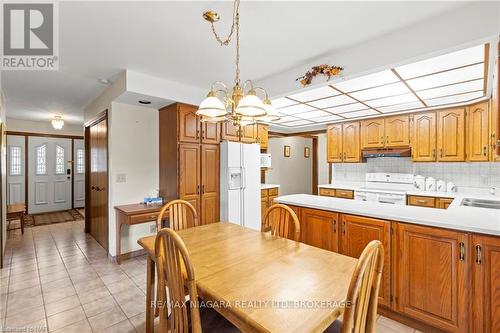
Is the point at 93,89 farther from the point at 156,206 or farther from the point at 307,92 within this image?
the point at 307,92

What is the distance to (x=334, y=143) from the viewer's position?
498 centimetres

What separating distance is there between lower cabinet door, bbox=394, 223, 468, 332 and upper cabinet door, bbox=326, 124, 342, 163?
318cm

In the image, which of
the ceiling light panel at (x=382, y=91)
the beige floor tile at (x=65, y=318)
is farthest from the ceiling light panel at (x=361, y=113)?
the beige floor tile at (x=65, y=318)

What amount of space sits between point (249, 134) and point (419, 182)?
3.03 meters

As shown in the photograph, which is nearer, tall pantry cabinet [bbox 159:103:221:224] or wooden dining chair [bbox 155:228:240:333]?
wooden dining chair [bbox 155:228:240:333]

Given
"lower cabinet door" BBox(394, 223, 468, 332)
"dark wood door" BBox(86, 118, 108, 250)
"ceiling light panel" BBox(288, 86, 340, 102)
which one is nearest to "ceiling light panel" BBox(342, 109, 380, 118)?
"ceiling light panel" BBox(288, 86, 340, 102)

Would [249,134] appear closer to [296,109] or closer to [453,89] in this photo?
[296,109]

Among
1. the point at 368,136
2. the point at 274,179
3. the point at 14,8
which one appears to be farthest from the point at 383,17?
the point at 274,179

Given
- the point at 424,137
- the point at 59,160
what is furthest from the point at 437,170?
the point at 59,160

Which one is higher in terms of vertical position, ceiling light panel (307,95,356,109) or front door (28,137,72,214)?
ceiling light panel (307,95,356,109)

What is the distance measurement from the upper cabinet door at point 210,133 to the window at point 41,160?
5.19m

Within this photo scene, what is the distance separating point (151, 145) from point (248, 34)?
236 centimetres

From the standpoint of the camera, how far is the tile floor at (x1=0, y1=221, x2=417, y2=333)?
1963mm

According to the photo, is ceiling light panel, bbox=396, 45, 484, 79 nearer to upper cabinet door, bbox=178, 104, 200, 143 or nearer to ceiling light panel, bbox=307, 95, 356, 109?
A: ceiling light panel, bbox=307, 95, 356, 109
